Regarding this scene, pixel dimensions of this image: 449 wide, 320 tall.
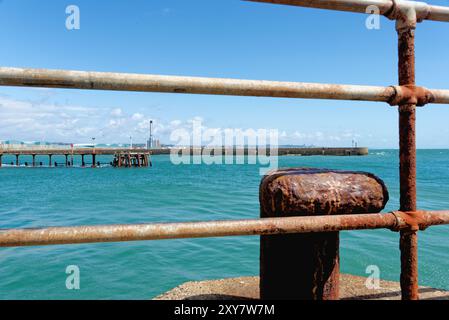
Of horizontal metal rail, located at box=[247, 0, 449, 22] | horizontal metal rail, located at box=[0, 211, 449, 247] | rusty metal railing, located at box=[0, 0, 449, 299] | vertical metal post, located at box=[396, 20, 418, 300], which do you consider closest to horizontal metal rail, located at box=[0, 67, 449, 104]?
rusty metal railing, located at box=[0, 0, 449, 299]

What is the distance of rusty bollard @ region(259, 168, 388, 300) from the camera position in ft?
5.69

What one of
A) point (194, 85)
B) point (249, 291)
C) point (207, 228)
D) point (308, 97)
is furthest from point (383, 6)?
point (249, 291)

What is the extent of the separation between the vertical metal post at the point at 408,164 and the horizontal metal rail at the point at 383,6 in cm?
10

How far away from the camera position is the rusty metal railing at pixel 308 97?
1264 millimetres

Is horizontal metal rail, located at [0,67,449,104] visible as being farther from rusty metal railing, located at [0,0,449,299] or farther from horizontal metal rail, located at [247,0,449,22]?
horizontal metal rail, located at [247,0,449,22]

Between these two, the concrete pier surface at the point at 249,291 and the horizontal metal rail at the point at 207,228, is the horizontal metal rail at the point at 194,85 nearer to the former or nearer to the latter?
the horizontal metal rail at the point at 207,228

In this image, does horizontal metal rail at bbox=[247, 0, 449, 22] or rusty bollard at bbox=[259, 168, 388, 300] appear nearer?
horizontal metal rail at bbox=[247, 0, 449, 22]

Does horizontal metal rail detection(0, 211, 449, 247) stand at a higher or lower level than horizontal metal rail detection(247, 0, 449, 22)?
lower

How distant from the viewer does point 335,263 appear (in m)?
2.00

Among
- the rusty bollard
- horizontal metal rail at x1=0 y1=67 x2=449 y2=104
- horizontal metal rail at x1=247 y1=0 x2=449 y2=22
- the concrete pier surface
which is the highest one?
horizontal metal rail at x1=247 y1=0 x2=449 y2=22

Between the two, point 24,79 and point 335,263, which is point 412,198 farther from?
point 24,79

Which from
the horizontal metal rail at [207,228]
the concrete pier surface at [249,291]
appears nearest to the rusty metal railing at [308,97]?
the horizontal metal rail at [207,228]
